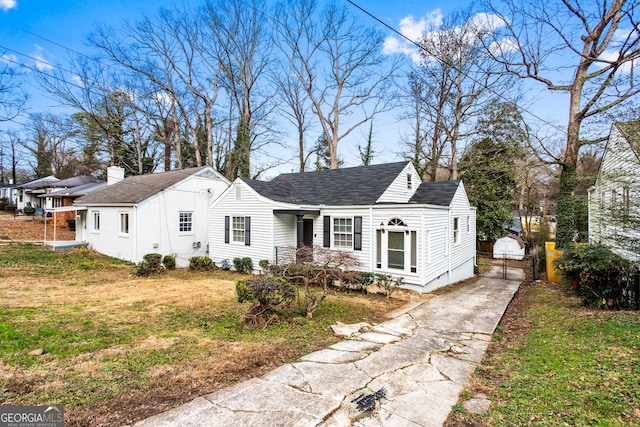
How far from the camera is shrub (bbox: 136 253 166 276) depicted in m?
12.8

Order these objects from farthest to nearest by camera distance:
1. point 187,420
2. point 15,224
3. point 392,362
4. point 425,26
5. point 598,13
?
point 15,224 < point 425,26 < point 598,13 < point 392,362 < point 187,420

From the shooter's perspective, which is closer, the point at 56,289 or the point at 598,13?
the point at 56,289

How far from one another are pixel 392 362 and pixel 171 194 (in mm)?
14541

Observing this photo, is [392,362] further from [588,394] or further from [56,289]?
[56,289]

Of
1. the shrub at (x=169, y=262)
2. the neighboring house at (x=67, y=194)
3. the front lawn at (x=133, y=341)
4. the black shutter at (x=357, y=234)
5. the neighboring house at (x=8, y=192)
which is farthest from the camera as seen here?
the neighboring house at (x=8, y=192)

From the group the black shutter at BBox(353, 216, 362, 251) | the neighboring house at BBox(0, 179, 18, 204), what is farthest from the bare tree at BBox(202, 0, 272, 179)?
the neighboring house at BBox(0, 179, 18, 204)

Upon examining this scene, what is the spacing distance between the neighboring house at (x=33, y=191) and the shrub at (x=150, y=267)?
24.1 m

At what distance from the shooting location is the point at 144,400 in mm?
3768

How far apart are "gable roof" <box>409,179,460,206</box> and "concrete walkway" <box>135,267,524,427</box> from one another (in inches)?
272

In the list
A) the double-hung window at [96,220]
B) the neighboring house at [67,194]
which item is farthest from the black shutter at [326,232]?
the neighboring house at [67,194]

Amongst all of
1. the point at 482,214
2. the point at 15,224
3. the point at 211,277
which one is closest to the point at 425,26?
the point at 482,214

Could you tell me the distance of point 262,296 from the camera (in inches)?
250

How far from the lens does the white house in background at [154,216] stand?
1503 centimetres

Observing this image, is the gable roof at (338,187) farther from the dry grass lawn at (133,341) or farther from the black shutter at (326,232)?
the dry grass lawn at (133,341)
